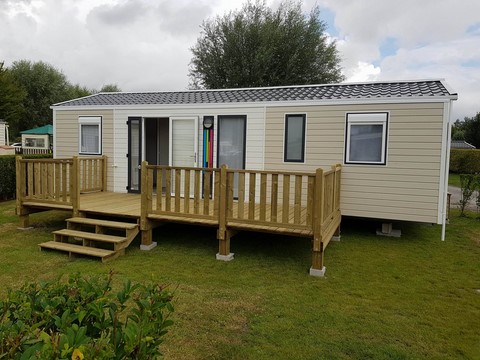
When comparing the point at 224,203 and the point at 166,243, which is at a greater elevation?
the point at 224,203

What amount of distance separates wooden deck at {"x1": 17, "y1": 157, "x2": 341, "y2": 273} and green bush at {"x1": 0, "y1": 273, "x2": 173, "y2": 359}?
3291 mm

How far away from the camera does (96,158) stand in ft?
27.1

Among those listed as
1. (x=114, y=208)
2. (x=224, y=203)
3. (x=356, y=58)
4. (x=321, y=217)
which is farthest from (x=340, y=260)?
(x=356, y=58)

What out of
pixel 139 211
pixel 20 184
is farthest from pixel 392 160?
pixel 20 184

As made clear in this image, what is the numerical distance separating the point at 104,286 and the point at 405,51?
13.8m

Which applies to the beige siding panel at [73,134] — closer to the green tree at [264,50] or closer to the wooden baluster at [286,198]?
the wooden baluster at [286,198]

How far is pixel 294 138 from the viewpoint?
7.25 metres

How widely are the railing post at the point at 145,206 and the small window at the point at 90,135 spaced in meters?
3.28

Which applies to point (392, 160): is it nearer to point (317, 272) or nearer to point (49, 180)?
point (317, 272)

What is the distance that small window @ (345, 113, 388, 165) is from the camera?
21.7 feet

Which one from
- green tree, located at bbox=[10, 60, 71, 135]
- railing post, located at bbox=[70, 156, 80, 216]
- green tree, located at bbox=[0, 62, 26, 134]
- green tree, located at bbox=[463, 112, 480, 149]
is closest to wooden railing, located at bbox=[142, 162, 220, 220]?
railing post, located at bbox=[70, 156, 80, 216]

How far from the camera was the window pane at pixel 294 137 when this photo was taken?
7199 mm

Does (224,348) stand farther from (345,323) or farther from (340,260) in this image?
(340,260)

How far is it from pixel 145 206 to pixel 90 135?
3765 mm
